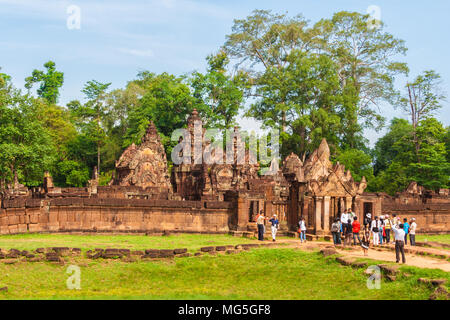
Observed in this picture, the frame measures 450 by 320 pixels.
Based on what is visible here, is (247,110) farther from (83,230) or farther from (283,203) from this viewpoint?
(83,230)

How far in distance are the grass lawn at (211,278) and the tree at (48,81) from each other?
53.8 m

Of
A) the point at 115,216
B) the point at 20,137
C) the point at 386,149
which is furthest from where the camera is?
the point at 386,149

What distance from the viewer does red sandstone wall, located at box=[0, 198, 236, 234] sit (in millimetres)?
23188

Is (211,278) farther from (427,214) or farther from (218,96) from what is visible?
(218,96)

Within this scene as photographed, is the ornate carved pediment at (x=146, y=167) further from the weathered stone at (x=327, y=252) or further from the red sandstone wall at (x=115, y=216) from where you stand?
the weathered stone at (x=327, y=252)

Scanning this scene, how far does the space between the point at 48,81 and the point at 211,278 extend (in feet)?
199

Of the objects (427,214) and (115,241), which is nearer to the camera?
(115,241)

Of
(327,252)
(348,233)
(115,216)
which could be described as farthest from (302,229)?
(115,216)

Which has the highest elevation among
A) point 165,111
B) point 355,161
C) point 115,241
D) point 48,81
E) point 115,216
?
point 48,81

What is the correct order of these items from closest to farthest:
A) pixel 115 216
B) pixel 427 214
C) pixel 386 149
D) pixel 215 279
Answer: pixel 215 279, pixel 115 216, pixel 427 214, pixel 386 149

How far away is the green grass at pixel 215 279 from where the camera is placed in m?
13.6

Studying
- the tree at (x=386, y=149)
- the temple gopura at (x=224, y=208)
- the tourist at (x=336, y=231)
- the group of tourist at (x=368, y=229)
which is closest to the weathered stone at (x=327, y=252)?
the group of tourist at (x=368, y=229)

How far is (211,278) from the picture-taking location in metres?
16.1

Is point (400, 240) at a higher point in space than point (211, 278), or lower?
higher
